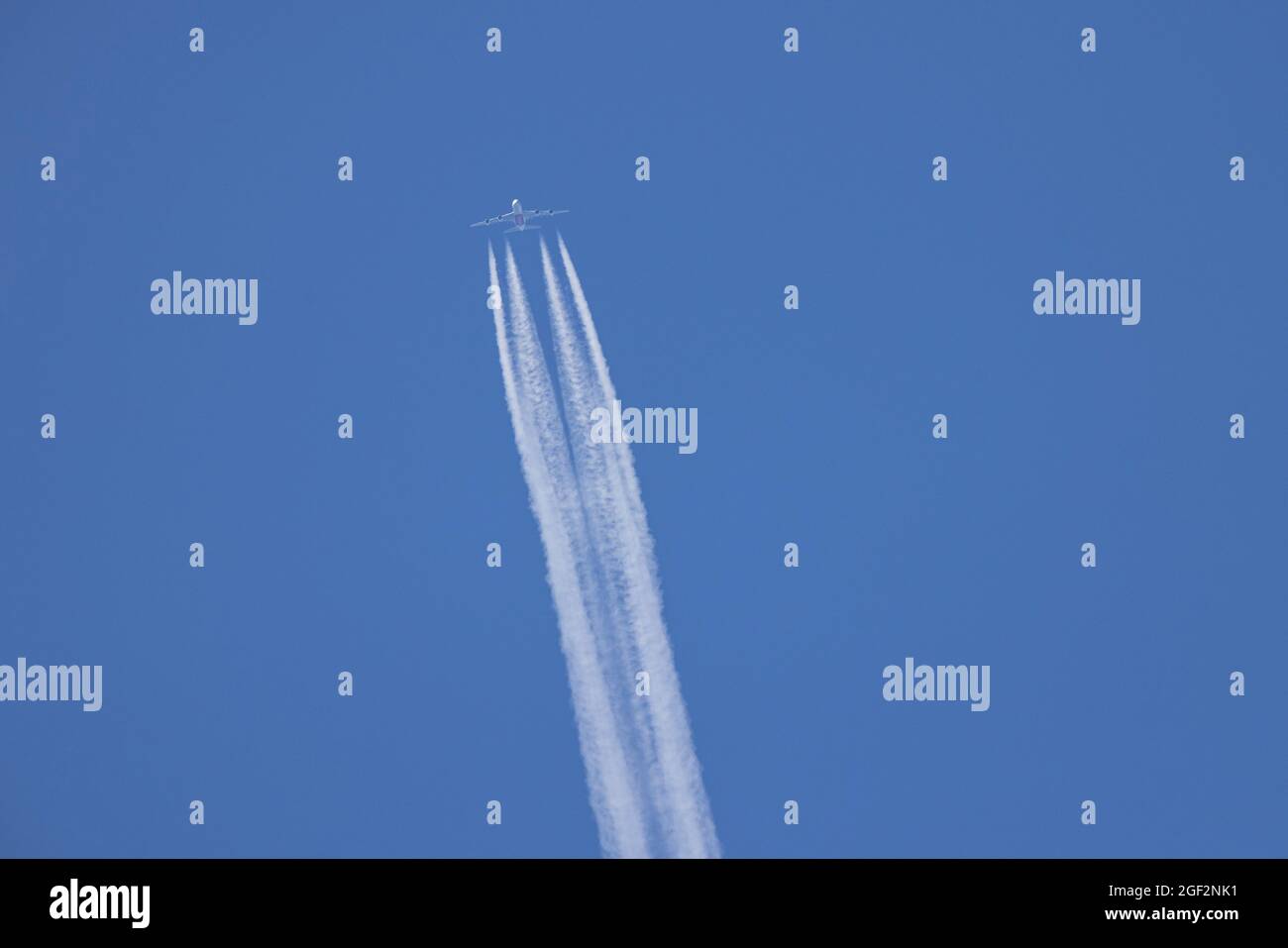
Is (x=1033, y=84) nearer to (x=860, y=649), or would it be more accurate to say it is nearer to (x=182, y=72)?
(x=860, y=649)

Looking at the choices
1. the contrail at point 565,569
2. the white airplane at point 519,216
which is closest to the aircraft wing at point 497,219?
the white airplane at point 519,216

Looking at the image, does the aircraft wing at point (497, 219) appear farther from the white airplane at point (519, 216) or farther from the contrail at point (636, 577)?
the contrail at point (636, 577)

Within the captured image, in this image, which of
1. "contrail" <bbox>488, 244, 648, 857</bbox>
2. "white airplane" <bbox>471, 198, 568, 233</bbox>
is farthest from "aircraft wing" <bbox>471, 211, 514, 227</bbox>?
"contrail" <bbox>488, 244, 648, 857</bbox>

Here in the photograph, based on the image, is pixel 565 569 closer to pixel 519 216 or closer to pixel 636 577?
pixel 636 577
